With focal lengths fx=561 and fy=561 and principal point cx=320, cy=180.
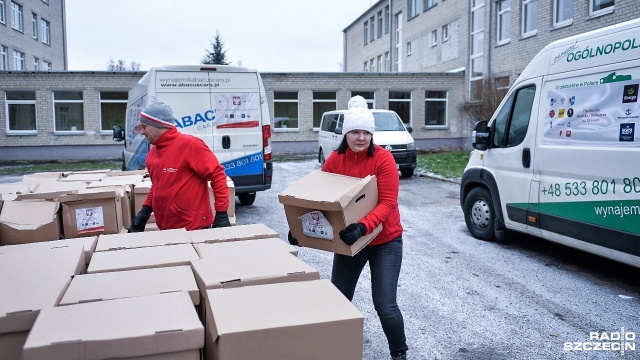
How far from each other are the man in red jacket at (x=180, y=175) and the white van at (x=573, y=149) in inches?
148

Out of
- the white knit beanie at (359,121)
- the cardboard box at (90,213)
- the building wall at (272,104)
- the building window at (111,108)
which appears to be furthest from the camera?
the building window at (111,108)

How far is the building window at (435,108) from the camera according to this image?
2927 centimetres

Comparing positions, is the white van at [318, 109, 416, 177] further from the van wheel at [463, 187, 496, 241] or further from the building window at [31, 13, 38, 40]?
the building window at [31, 13, 38, 40]

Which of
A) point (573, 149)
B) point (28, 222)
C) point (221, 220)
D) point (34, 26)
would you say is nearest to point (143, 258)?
point (221, 220)

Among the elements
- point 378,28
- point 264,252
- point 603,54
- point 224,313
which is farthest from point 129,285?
point 378,28

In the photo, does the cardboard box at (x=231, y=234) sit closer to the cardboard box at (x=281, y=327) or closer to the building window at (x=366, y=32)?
the cardboard box at (x=281, y=327)

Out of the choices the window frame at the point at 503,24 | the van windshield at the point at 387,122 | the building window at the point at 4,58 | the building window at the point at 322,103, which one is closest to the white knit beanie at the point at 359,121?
the van windshield at the point at 387,122

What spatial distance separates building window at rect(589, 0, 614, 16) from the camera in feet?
58.9

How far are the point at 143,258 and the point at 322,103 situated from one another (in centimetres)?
2637

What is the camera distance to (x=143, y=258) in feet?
9.41

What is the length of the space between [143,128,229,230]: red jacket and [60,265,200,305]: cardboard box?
159cm

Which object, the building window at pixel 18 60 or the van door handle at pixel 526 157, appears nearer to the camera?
the van door handle at pixel 526 157

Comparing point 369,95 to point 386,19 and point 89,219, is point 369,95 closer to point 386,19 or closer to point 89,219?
point 386,19

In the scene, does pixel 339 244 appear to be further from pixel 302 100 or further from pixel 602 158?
pixel 302 100
